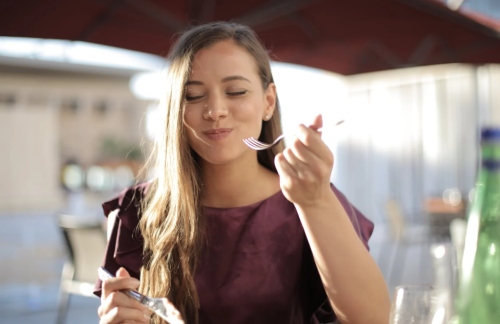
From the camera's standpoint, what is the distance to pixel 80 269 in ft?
12.6

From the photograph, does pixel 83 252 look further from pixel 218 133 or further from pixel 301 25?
pixel 218 133

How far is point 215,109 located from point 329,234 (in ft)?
1.46

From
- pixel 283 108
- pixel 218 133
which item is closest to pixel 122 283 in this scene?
pixel 218 133

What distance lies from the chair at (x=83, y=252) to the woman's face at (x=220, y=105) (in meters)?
2.48

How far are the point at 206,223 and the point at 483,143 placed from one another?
3.23 feet

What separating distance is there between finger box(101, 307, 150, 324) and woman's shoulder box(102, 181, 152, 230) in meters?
0.52

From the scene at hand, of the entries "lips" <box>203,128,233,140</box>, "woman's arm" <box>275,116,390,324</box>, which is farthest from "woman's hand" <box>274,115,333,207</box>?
"lips" <box>203,128,233,140</box>

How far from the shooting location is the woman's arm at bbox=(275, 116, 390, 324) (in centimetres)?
87

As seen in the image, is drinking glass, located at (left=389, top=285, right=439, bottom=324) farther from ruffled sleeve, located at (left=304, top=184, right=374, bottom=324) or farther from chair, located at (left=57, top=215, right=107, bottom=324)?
chair, located at (left=57, top=215, right=107, bottom=324)

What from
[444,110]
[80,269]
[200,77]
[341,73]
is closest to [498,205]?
Result: [200,77]

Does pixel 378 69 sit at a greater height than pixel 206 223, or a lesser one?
greater

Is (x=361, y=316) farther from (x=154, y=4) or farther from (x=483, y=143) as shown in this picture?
(x=154, y=4)

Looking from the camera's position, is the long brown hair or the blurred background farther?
the blurred background

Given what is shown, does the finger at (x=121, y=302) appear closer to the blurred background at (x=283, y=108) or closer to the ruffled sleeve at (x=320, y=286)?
the blurred background at (x=283, y=108)
